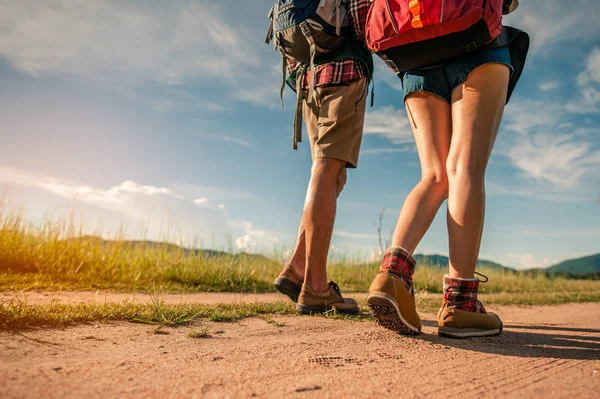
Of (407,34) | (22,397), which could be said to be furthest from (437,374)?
(407,34)

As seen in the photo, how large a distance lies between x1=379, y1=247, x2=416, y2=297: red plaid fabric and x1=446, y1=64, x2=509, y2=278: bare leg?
24 centimetres

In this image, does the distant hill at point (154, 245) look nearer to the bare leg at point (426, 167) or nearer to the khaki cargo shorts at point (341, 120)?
the khaki cargo shorts at point (341, 120)

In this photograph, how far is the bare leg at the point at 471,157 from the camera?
7.43 ft

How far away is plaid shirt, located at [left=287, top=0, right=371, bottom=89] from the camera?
9.57 ft

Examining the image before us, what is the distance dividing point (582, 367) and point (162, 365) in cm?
174

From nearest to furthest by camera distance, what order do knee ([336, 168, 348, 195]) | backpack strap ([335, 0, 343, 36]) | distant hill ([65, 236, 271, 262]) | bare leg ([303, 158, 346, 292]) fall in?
backpack strap ([335, 0, 343, 36]) < bare leg ([303, 158, 346, 292]) < knee ([336, 168, 348, 195]) < distant hill ([65, 236, 271, 262])

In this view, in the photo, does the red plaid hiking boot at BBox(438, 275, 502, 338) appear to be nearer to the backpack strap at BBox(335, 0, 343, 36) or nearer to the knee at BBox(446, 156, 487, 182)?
the knee at BBox(446, 156, 487, 182)

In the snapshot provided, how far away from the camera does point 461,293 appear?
7.58 feet

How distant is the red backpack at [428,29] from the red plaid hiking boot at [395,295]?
1.08 meters

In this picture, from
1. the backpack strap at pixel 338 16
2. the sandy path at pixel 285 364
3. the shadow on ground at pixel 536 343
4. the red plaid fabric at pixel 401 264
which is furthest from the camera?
the backpack strap at pixel 338 16

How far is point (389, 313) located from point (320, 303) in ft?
3.08

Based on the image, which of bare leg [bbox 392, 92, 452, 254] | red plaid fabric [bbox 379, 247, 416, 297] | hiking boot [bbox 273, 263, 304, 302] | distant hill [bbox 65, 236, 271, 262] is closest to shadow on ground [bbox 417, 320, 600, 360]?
red plaid fabric [bbox 379, 247, 416, 297]

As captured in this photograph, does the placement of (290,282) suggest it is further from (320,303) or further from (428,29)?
(428,29)

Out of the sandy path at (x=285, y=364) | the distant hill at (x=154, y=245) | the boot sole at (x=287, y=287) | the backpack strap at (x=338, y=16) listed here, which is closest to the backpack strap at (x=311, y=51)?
the backpack strap at (x=338, y=16)
